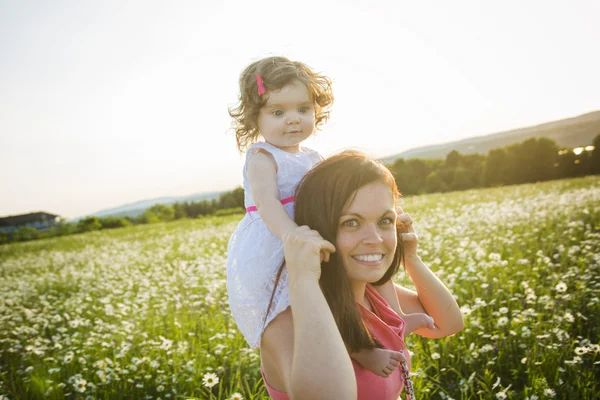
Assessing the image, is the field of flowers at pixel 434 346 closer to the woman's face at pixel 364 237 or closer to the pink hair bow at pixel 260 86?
the woman's face at pixel 364 237

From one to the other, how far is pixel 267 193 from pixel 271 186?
5 centimetres

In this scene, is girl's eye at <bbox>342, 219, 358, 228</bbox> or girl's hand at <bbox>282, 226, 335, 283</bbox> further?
girl's eye at <bbox>342, 219, 358, 228</bbox>

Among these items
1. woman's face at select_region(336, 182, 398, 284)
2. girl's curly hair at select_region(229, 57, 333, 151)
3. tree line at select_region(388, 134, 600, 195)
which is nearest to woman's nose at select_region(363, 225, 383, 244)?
woman's face at select_region(336, 182, 398, 284)

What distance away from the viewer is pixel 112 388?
319 centimetres

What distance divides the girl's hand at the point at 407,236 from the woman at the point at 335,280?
0.53 feet

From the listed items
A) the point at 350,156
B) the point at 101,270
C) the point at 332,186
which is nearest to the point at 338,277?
the point at 332,186

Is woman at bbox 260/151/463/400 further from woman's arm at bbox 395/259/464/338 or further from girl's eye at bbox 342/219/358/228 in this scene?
woman's arm at bbox 395/259/464/338

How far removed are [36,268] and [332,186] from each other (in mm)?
12640

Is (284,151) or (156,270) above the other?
(284,151)

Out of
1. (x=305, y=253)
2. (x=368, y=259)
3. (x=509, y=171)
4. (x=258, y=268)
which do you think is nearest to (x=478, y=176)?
(x=509, y=171)

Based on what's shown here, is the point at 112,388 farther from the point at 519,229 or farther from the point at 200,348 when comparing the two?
the point at 519,229

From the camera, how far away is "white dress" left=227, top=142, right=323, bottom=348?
1631 millimetres

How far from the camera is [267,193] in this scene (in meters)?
1.68

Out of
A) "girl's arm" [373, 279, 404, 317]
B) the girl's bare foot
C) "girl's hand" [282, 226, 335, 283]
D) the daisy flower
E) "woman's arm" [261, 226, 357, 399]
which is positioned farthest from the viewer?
the daisy flower
